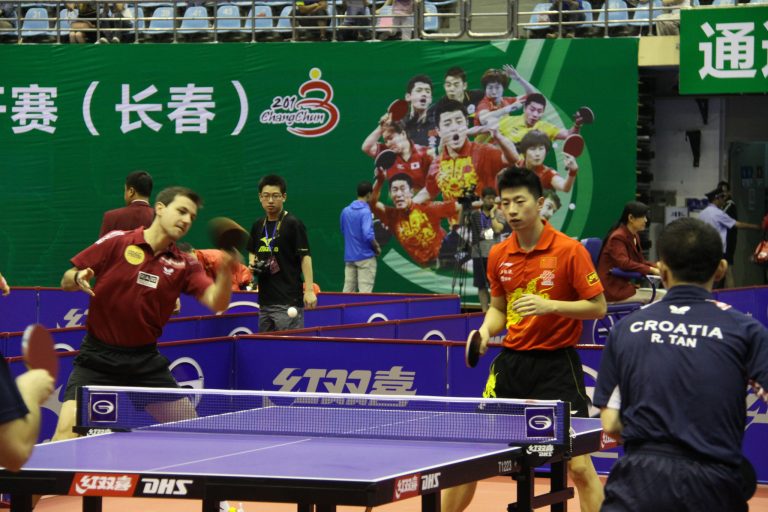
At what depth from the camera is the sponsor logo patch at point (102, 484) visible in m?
4.82

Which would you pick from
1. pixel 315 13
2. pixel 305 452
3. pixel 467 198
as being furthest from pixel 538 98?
pixel 305 452

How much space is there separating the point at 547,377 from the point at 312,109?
15.3 metres

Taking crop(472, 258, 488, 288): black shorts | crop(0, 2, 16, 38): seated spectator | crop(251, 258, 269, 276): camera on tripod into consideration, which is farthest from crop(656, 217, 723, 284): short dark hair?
crop(0, 2, 16, 38): seated spectator

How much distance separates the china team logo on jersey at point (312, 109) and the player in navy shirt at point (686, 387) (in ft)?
57.0

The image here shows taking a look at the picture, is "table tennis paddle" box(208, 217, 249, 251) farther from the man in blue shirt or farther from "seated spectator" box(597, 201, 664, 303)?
the man in blue shirt

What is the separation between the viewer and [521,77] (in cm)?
2047

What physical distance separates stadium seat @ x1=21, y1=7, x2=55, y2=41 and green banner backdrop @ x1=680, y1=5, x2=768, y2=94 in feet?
34.5

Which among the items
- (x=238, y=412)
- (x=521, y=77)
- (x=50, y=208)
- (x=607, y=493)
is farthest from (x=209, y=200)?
(x=607, y=493)

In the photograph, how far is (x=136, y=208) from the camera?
33.2 feet

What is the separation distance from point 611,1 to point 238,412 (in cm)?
1547

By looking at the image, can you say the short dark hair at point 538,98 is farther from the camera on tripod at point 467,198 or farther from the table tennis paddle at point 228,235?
the table tennis paddle at point 228,235

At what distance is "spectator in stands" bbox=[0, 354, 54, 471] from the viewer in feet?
12.4

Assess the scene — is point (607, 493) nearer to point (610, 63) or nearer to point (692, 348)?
point (692, 348)

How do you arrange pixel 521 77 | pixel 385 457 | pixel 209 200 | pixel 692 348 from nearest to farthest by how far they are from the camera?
pixel 692 348 < pixel 385 457 < pixel 521 77 < pixel 209 200
